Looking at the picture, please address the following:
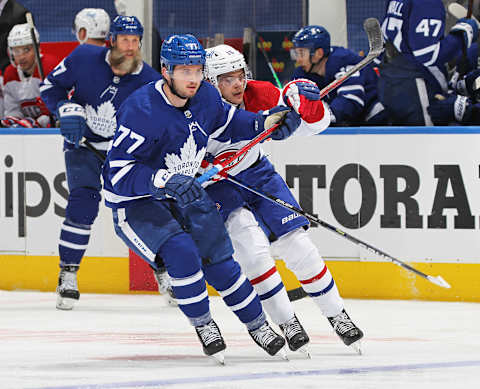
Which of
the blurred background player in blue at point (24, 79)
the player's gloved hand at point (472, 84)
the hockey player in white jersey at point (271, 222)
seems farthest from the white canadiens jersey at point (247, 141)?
the blurred background player in blue at point (24, 79)

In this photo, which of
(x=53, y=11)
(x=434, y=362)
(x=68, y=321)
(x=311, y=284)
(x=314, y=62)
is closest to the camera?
(x=434, y=362)

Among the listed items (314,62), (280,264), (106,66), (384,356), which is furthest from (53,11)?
(384,356)

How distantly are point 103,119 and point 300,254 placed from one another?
1768mm

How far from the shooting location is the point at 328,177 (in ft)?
17.8

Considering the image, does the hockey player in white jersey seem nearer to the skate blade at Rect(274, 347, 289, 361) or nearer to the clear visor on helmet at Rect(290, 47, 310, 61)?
the skate blade at Rect(274, 347, 289, 361)

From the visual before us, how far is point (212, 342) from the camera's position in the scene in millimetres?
3486

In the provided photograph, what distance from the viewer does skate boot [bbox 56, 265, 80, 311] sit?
518 centimetres

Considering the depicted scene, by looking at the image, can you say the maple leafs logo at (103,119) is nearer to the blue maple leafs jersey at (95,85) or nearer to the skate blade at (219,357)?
the blue maple leafs jersey at (95,85)

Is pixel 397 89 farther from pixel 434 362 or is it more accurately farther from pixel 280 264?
pixel 434 362

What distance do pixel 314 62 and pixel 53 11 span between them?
165 cm

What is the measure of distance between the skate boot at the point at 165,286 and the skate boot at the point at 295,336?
1.66 meters

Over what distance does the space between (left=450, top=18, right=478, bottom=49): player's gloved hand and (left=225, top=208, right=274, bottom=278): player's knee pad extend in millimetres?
2108

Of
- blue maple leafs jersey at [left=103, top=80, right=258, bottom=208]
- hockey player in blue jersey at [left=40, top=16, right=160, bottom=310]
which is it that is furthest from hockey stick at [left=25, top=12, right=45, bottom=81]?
blue maple leafs jersey at [left=103, top=80, right=258, bottom=208]

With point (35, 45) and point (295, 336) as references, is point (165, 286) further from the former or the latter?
point (295, 336)
